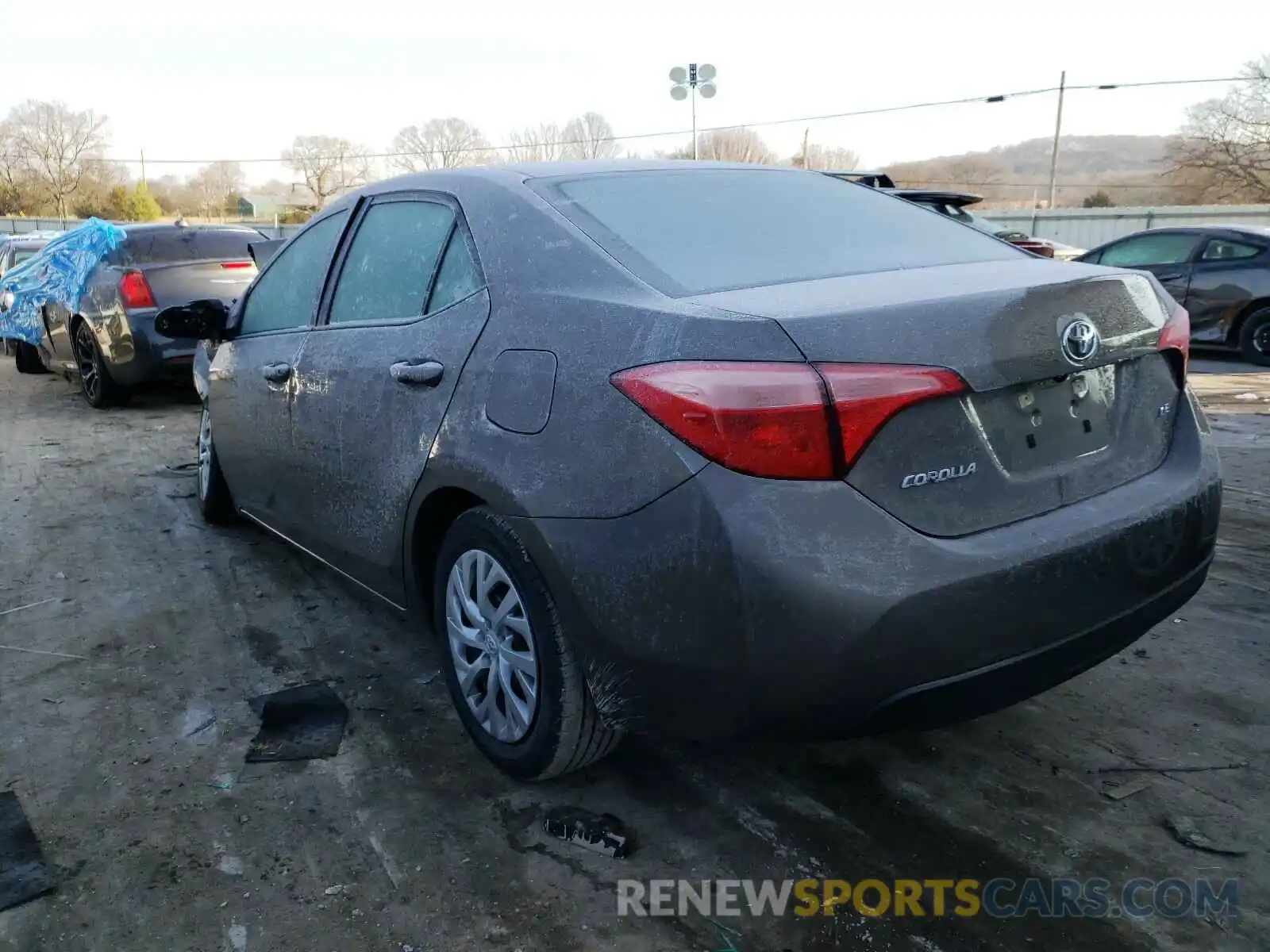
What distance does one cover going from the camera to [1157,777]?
104 inches

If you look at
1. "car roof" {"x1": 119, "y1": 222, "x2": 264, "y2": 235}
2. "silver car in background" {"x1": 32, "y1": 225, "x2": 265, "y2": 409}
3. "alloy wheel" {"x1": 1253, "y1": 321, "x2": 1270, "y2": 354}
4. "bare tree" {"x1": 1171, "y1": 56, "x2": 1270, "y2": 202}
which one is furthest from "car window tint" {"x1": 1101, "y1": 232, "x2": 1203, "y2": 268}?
"bare tree" {"x1": 1171, "y1": 56, "x2": 1270, "y2": 202}

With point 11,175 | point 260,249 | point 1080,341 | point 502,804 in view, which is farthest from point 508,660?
point 11,175

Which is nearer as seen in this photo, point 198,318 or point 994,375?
point 994,375

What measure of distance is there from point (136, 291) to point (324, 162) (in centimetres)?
8695

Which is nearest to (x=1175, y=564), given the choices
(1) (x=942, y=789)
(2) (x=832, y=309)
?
(1) (x=942, y=789)

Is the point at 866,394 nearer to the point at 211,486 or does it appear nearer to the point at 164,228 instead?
the point at 211,486

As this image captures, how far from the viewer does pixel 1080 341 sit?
217cm

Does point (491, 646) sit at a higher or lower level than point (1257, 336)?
higher

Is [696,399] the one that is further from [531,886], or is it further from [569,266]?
[531,886]

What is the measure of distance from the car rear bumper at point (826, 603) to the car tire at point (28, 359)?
10770 mm

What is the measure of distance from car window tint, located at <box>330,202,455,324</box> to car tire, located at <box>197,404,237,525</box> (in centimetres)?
174

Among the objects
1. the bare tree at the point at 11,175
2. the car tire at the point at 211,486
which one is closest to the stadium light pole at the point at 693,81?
the car tire at the point at 211,486

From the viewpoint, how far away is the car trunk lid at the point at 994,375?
1964 mm

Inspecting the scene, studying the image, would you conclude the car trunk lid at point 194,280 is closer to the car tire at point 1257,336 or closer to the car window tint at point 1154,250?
the car window tint at point 1154,250
